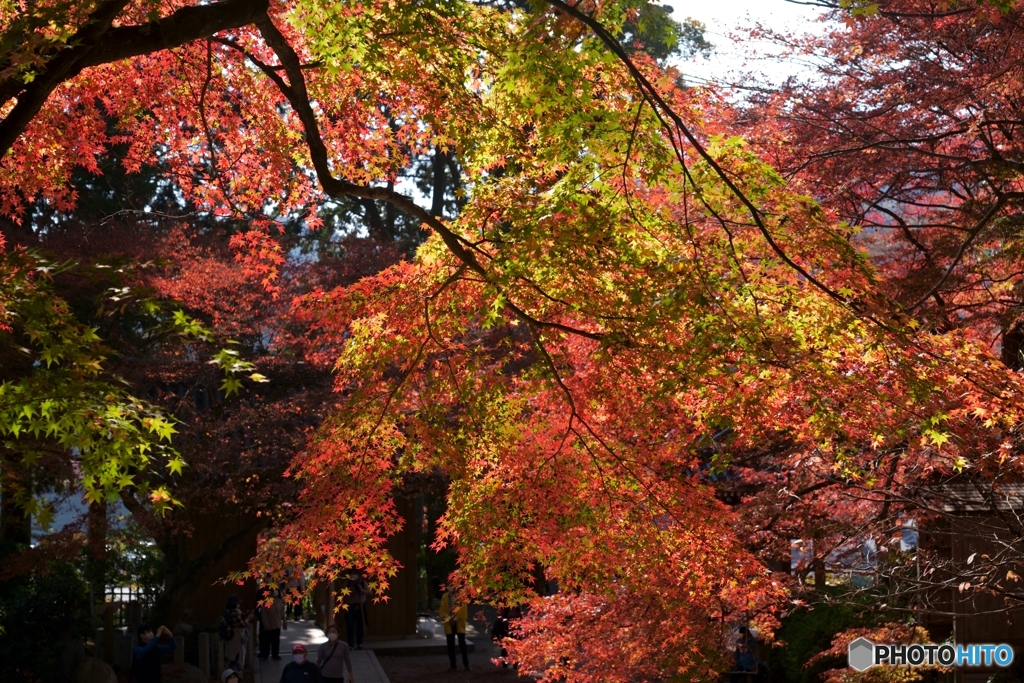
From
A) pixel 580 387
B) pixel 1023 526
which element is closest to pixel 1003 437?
pixel 1023 526

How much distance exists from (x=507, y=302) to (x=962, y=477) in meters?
5.24

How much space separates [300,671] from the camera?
11617mm

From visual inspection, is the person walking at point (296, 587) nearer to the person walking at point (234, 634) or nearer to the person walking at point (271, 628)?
the person walking at point (271, 628)

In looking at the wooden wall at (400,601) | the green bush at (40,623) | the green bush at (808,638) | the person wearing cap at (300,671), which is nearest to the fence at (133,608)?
the green bush at (40,623)

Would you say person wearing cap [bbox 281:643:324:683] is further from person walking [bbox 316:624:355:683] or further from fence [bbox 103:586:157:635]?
fence [bbox 103:586:157:635]

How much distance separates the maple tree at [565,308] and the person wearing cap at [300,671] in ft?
8.16

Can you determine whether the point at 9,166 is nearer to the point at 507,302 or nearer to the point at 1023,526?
the point at 507,302

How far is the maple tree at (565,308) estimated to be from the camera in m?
7.18

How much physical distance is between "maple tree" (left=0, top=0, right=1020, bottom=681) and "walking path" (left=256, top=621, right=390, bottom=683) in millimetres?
6850

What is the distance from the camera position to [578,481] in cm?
857

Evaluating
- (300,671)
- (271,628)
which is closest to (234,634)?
(271,628)

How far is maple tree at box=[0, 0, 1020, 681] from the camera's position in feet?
23.6

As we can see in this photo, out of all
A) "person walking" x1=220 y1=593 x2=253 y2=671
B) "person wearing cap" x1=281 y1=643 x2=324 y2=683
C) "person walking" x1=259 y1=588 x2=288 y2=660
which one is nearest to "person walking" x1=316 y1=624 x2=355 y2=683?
"person wearing cap" x1=281 y1=643 x2=324 y2=683

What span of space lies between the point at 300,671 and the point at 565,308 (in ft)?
19.7
